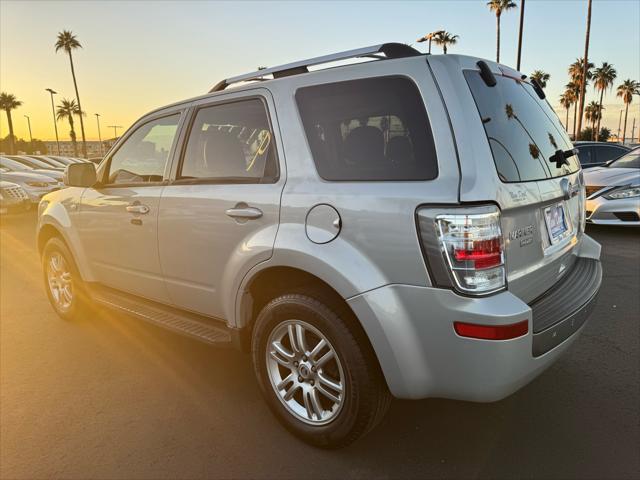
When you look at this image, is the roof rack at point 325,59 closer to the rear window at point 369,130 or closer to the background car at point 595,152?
the rear window at point 369,130

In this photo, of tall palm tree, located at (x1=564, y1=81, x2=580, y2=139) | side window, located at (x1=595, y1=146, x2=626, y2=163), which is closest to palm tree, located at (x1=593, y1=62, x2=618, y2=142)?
tall palm tree, located at (x1=564, y1=81, x2=580, y2=139)

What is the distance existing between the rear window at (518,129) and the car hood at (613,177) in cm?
577

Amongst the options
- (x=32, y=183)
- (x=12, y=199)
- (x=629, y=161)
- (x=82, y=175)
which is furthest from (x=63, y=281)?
(x=32, y=183)

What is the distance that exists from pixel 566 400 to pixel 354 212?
1.91m

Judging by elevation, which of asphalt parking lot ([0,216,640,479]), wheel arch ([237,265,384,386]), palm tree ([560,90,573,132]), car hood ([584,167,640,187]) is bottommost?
asphalt parking lot ([0,216,640,479])

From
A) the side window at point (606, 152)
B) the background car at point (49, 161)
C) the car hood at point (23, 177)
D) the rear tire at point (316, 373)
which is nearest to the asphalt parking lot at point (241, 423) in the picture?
the rear tire at point (316, 373)

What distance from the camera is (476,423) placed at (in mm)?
2693

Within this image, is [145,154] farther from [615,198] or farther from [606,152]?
[606,152]

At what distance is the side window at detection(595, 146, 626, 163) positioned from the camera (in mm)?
11227

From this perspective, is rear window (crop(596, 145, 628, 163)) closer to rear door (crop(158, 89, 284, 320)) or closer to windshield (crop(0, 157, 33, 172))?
rear door (crop(158, 89, 284, 320))

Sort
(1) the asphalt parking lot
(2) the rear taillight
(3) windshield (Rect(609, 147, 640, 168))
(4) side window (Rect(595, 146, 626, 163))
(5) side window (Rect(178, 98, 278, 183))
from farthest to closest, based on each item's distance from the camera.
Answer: (4) side window (Rect(595, 146, 626, 163))
(3) windshield (Rect(609, 147, 640, 168))
(5) side window (Rect(178, 98, 278, 183))
(1) the asphalt parking lot
(2) the rear taillight

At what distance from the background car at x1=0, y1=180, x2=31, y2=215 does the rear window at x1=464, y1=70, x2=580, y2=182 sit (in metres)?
12.3

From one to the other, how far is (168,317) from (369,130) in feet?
6.33

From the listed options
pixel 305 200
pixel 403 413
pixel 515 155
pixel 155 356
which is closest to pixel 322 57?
pixel 305 200
